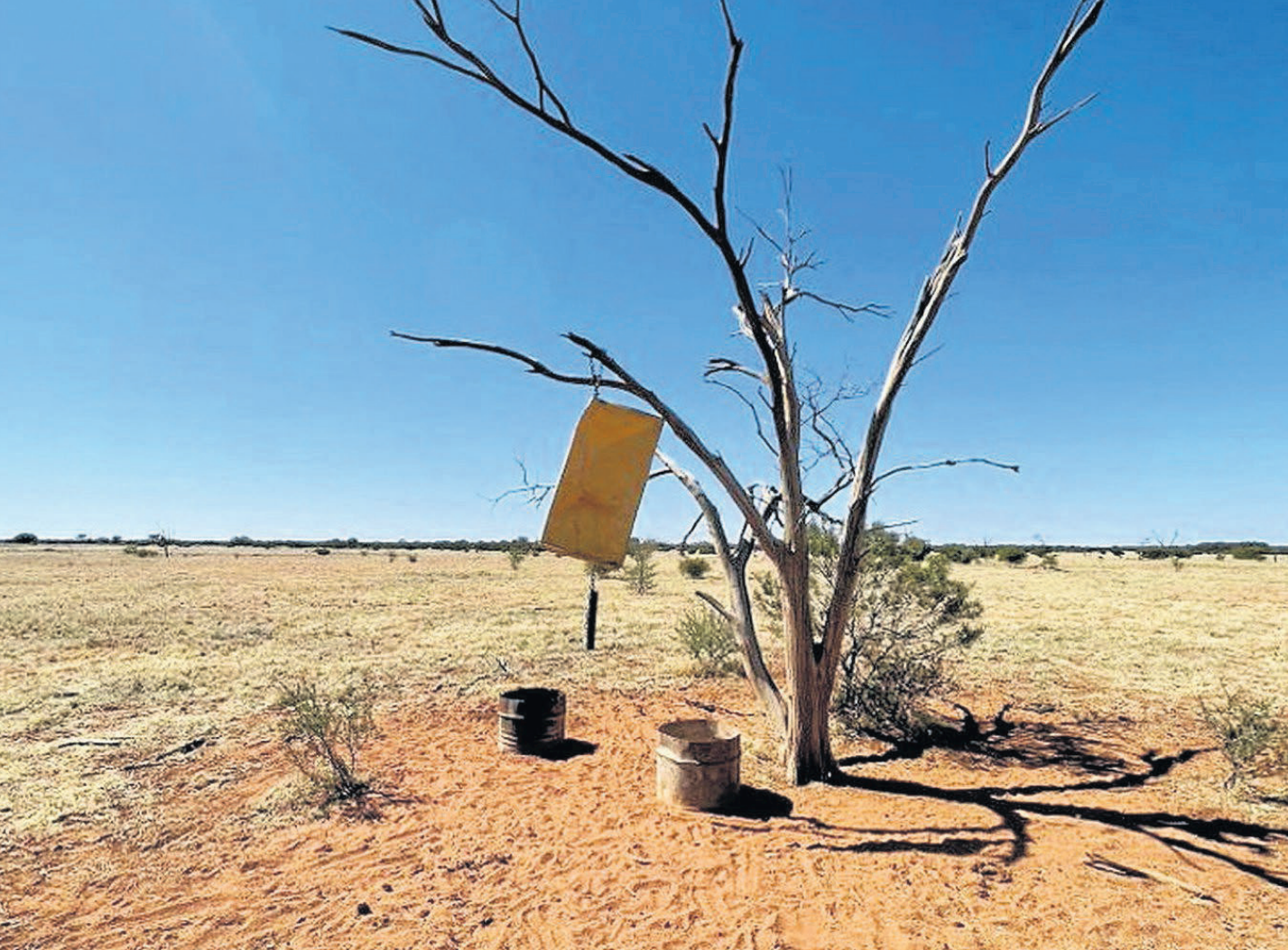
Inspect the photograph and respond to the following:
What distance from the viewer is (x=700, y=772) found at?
231 inches

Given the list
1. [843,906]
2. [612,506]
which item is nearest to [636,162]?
[612,506]

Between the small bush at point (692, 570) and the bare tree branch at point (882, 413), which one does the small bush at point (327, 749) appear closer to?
the bare tree branch at point (882, 413)

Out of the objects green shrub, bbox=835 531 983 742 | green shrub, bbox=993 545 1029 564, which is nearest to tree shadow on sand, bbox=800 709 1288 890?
green shrub, bbox=835 531 983 742

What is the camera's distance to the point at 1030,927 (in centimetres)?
413

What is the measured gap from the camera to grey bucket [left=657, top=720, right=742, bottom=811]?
19.2 feet

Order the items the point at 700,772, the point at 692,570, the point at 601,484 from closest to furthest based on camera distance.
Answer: the point at 601,484 < the point at 700,772 < the point at 692,570

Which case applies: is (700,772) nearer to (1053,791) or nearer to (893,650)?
(1053,791)

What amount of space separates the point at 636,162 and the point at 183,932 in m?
5.15

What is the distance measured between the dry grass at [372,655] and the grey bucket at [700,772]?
4.28 m

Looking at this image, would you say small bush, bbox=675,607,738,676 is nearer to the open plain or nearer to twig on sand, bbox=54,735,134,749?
the open plain

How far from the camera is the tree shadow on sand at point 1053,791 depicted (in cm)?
512

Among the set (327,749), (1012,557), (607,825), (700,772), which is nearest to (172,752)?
(327,749)

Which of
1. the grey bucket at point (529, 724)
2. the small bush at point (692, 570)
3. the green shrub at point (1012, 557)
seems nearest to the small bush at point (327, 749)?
the grey bucket at point (529, 724)

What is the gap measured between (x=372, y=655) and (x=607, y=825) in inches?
348
